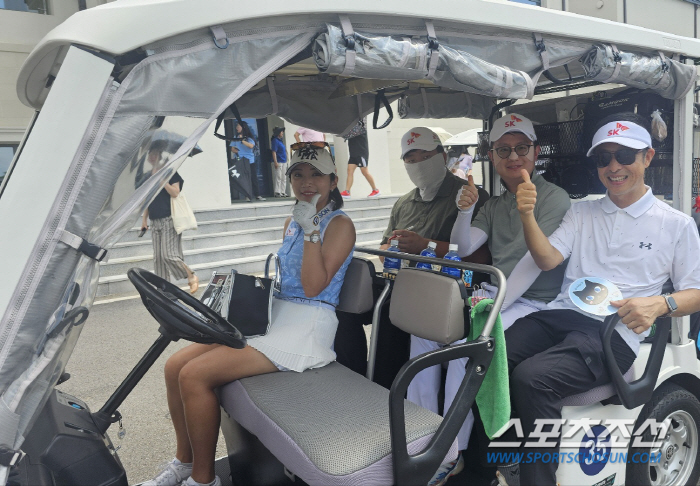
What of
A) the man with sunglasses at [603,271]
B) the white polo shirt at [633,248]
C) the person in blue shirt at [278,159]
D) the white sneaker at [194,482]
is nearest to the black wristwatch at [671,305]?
the man with sunglasses at [603,271]

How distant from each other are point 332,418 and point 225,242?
7.57 metres

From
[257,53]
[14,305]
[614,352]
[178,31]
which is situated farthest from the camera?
[614,352]

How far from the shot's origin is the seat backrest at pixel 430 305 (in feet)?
6.97

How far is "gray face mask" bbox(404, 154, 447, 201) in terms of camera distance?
3.70 metres

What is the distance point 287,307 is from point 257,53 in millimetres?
1356

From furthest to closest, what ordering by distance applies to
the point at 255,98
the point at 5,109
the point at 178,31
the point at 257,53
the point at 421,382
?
the point at 5,109
the point at 255,98
the point at 421,382
the point at 257,53
the point at 178,31

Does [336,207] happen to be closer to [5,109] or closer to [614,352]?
[614,352]

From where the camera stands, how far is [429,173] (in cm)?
372

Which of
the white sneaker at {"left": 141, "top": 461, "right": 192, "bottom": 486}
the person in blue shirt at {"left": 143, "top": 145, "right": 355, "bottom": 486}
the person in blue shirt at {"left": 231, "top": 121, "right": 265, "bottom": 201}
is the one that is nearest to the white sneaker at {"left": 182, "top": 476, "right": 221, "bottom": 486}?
the person in blue shirt at {"left": 143, "top": 145, "right": 355, "bottom": 486}

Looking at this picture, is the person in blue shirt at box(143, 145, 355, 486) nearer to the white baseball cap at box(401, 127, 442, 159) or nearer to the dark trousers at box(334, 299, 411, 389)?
the dark trousers at box(334, 299, 411, 389)

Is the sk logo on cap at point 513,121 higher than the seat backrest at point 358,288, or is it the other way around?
the sk logo on cap at point 513,121

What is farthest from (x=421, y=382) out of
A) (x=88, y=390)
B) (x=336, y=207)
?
(x=88, y=390)

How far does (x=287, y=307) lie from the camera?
8.84 ft

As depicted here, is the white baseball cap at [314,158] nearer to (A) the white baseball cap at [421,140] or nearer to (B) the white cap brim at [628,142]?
(A) the white baseball cap at [421,140]
